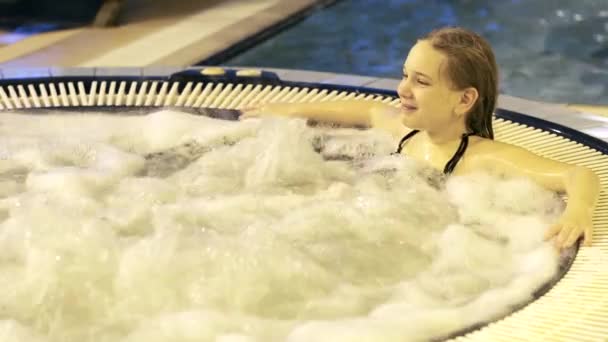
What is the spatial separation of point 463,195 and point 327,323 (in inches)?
24.3

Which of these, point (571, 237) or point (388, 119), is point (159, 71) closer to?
point (388, 119)

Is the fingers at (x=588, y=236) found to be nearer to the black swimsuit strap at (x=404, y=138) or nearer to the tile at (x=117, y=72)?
the black swimsuit strap at (x=404, y=138)

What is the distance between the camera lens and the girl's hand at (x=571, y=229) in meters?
1.50

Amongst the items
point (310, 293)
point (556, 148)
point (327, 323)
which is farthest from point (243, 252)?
point (556, 148)

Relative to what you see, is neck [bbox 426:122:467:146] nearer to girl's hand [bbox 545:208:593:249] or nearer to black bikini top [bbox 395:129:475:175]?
black bikini top [bbox 395:129:475:175]

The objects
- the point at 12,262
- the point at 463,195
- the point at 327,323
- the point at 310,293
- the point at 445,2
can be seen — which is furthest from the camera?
the point at 445,2

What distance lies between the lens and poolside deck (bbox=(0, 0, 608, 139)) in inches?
153

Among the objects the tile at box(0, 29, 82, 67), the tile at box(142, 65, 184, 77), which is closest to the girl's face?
the tile at box(142, 65, 184, 77)

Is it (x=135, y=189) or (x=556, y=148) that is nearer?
(x=135, y=189)

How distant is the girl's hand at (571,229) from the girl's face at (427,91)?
36cm

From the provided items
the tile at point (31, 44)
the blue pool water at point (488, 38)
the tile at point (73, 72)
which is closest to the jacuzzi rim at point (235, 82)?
the tile at point (73, 72)

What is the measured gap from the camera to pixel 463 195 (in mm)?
1784

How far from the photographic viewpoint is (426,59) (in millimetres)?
1718

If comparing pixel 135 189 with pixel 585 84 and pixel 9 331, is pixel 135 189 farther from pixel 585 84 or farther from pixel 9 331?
pixel 585 84
